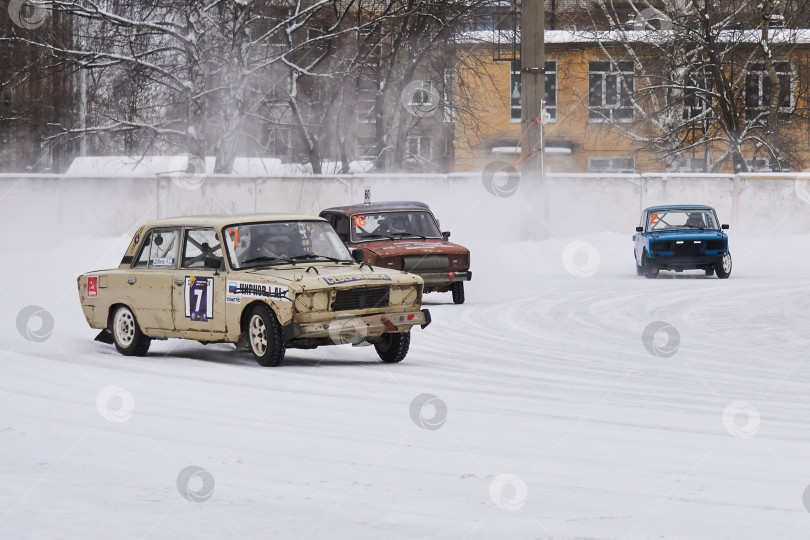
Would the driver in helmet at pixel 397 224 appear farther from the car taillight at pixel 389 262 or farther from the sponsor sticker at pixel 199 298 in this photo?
the sponsor sticker at pixel 199 298

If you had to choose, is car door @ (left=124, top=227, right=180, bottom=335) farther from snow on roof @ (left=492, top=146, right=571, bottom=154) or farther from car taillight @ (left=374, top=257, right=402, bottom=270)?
snow on roof @ (left=492, top=146, right=571, bottom=154)

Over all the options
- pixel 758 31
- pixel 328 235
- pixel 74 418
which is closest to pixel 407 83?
pixel 758 31

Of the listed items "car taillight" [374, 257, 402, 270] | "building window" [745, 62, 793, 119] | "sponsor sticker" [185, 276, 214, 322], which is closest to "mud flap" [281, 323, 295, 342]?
"sponsor sticker" [185, 276, 214, 322]

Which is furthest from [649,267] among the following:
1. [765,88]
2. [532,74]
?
[765,88]

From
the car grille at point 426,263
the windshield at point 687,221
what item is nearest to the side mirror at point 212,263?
the car grille at point 426,263

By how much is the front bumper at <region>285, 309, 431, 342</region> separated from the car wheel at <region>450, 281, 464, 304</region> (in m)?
6.82

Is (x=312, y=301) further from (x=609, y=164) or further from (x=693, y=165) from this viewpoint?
(x=609, y=164)

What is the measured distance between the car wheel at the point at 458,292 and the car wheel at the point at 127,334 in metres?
6.81

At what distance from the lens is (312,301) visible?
37.7 feet

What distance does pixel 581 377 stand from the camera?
11.1m

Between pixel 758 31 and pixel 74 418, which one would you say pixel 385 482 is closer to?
pixel 74 418

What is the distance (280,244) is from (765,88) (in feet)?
134

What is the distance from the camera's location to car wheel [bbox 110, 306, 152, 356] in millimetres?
12961

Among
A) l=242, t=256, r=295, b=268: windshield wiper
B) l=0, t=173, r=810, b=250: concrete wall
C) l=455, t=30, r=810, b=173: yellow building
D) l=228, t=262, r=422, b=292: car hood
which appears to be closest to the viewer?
l=228, t=262, r=422, b=292: car hood
